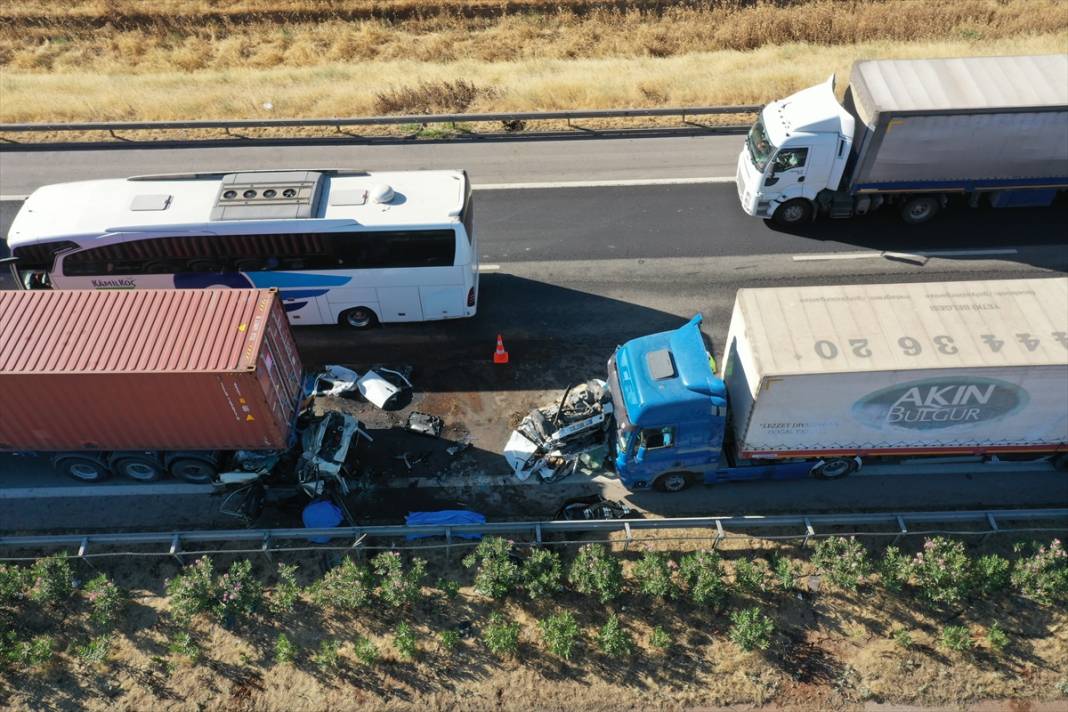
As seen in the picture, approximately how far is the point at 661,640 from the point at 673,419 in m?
3.71

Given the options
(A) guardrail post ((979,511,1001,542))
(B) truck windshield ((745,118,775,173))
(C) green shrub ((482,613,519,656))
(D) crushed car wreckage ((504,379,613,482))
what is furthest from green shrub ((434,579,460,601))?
(B) truck windshield ((745,118,775,173))

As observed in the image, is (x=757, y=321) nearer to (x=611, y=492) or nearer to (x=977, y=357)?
(x=977, y=357)

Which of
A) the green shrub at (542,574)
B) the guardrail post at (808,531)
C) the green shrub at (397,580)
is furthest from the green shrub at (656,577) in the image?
the green shrub at (397,580)

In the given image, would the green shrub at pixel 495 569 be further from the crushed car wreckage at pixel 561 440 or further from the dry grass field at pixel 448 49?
the dry grass field at pixel 448 49

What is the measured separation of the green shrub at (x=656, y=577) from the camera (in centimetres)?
1317

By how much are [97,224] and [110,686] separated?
9.30m

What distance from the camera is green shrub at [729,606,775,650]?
12633mm

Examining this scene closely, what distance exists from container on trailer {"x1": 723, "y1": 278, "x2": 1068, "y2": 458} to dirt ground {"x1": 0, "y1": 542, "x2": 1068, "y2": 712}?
9.15 ft

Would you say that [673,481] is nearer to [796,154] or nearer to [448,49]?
[796,154]

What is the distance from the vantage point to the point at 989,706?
12352mm

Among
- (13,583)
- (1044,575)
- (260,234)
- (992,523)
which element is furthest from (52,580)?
(1044,575)

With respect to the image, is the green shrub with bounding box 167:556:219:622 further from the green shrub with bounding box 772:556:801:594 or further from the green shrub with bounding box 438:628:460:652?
the green shrub with bounding box 772:556:801:594

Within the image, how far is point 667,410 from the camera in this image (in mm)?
13539

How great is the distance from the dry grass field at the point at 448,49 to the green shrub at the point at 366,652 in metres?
19.0
